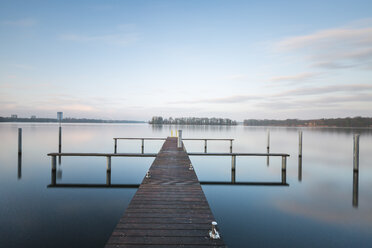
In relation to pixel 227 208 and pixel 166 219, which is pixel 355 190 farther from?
pixel 166 219

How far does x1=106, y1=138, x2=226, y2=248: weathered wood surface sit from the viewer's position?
111 inches

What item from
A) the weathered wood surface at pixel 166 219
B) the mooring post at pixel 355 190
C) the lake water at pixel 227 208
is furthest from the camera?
the mooring post at pixel 355 190

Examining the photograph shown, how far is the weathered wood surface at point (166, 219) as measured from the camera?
2.83 metres

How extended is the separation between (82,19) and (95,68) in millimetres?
9347

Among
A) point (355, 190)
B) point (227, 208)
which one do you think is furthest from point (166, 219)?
point (355, 190)

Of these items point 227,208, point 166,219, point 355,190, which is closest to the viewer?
point 166,219

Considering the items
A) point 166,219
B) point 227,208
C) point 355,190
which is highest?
point 166,219

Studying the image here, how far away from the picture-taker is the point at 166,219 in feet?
11.8

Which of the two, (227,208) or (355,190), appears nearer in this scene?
(227,208)

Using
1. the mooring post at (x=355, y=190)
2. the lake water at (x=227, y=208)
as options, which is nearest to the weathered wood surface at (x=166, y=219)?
the lake water at (x=227, y=208)

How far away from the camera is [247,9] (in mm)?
18750

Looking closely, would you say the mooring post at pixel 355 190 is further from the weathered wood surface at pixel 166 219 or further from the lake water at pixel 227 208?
the weathered wood surface at pixel 166 219

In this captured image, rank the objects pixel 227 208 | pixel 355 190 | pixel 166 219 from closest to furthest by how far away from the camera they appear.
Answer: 1. pixel 166 219
2. pixel 227 208
3. pixel 355 190

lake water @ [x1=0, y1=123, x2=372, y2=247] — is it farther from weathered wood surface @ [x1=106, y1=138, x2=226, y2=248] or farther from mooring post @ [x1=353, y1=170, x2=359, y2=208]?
weathered wood surface @ [x1=106, y1=138, x2=226, y2=248]
